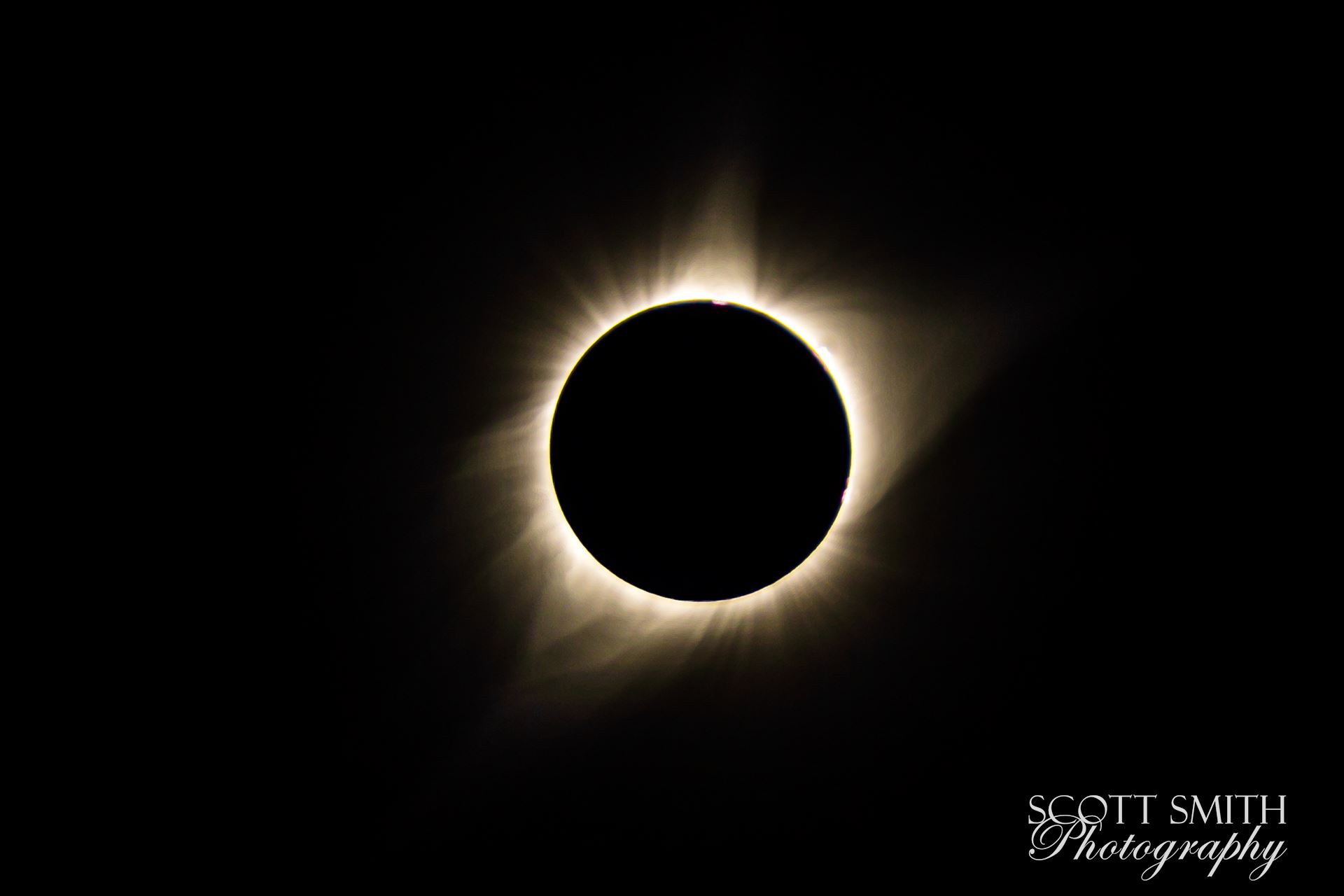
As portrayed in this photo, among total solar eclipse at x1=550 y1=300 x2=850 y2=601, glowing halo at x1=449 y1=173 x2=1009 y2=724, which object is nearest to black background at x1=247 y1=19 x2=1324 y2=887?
glowing halo at x1=449 y1=173 x2=1009 y2=724

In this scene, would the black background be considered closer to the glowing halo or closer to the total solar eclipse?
the glowing halo

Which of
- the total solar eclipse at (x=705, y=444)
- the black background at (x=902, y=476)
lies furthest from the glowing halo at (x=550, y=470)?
the total solar eclipse at (x=705, y=444)

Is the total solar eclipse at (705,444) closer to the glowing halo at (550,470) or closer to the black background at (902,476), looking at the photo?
the glowing halo at (550,470)

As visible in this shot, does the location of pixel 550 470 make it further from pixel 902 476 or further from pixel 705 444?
pixel 902 476

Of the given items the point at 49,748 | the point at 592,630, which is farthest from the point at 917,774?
the point at 49,748

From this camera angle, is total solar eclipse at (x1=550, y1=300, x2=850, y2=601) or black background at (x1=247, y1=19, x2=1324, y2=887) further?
black background at (x1=247, y1=19, x2=1324, y2=887)

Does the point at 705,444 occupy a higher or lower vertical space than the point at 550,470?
lower

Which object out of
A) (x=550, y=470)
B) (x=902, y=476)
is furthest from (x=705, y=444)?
(x=902, y=476)
